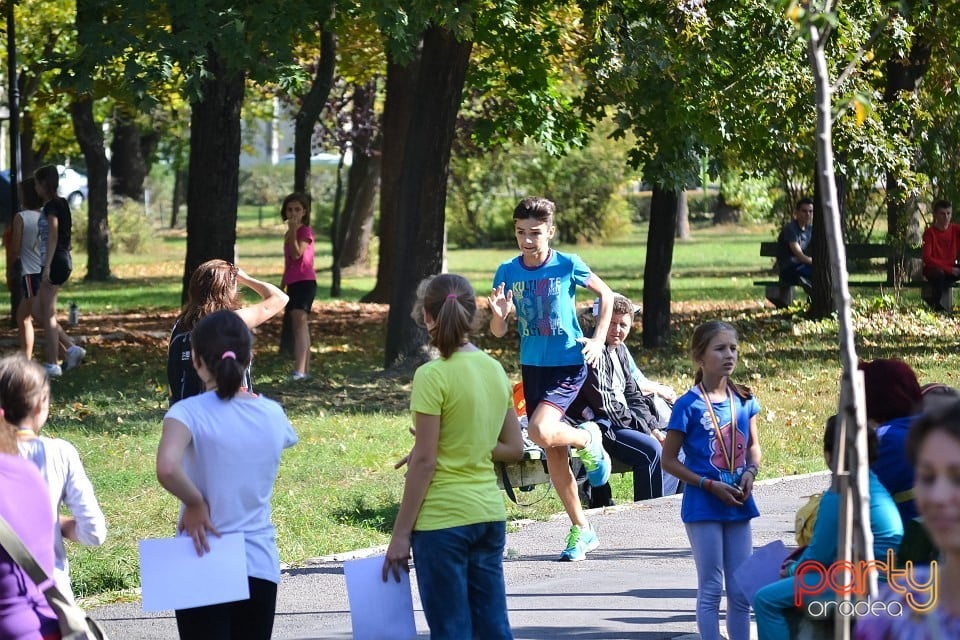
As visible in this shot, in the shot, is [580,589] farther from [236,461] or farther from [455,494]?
[236,461]

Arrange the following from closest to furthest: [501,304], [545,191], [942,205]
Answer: [501,304] → [942,205] → [545,191]

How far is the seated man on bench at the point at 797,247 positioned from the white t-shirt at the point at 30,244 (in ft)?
35.1

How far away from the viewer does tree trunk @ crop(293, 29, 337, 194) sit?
16.6 m

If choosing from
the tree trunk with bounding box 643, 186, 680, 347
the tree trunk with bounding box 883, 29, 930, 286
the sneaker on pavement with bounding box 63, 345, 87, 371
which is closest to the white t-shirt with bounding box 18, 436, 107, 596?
the sneaker on pavement with bounding box 63, 345, 87, 371

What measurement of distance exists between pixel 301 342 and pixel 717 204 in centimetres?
4914

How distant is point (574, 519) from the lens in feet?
24.9

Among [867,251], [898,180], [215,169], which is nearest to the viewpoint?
[215,169]

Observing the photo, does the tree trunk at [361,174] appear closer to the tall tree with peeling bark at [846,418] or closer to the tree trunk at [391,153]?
the tree trunk at [391,153]

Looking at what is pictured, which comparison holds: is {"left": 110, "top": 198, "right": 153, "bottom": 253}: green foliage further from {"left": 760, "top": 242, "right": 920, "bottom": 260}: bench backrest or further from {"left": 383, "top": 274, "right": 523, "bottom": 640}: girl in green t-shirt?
{"left": 383, "top": 274, "right": 523, "bottom": 640}: girl in green t-shirt

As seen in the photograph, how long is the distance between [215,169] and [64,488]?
1195 centimetres

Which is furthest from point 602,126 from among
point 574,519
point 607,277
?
point 574,519

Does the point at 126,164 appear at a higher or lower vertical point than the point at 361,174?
higher

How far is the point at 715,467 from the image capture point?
5652 mm

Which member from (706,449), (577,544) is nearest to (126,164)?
(577,544)
